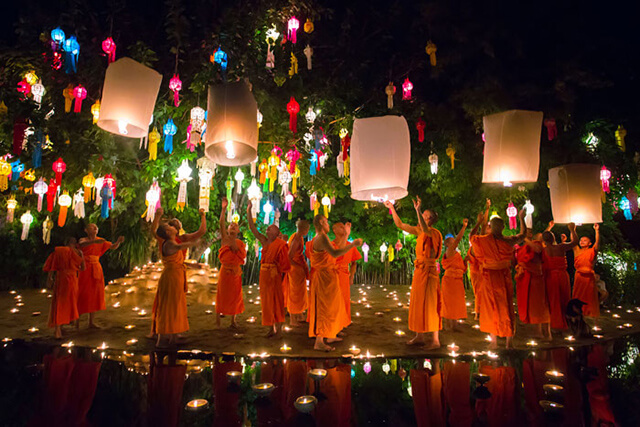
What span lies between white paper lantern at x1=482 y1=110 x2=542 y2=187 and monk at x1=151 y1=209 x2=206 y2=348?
12.6 ft

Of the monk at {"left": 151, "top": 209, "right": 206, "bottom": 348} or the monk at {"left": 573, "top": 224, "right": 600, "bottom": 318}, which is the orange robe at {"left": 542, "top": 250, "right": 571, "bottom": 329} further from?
the monk at {"left": 151, "top": 209, "right": 206, "bottom": 348}

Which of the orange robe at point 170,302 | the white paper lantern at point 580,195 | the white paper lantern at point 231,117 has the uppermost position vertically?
the white paper lantern at point 231,117

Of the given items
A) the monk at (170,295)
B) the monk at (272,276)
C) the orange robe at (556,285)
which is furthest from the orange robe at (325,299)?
the orange robe at (556,285)

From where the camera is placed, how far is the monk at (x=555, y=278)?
5969 mm

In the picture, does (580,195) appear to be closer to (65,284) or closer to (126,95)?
(126,95)

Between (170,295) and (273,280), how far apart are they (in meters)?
1.51

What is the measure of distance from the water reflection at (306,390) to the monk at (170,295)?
0.44 meters

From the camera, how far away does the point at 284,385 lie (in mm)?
3379

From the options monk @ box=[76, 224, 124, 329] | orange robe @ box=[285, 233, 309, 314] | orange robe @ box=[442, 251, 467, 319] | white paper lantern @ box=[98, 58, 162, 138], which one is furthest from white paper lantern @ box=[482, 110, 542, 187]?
monk @ box=[76, 224, 124, 329]

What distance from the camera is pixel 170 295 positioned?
497 centimetres

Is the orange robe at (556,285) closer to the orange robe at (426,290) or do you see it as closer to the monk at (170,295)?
the orange robe at (426,290)

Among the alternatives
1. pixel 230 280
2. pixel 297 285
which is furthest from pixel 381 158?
pixel 230 280

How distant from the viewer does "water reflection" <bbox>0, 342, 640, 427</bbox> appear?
8.79 feet

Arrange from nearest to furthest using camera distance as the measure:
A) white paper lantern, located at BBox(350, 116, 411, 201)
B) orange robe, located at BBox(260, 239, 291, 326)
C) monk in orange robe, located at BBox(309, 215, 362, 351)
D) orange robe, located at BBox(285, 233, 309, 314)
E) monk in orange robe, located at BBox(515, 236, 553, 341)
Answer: white paper lantern, located at BBox(350, 116, 411, 201)
monk in orange robe, located at BBox(309, 215, 362, 351)
orange robe, located at BBox(260, 239, 291, 326)
monk in orange robe, located at BBox(515, 236, 553, 341)
orange robe, located at BBox(285, 233, 309, 314)
